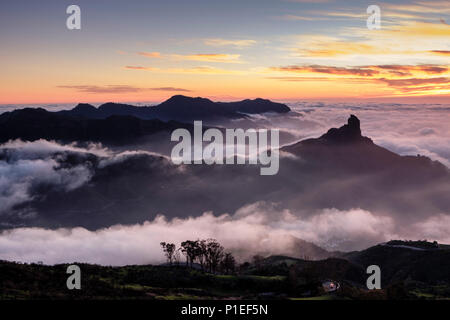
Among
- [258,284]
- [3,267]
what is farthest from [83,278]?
[258,284]

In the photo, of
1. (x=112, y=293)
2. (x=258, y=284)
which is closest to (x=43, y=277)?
(x=112, y=293)

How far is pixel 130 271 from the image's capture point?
166 meters

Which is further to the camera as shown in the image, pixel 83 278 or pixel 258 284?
pixel 258 284
